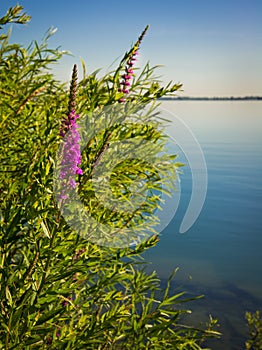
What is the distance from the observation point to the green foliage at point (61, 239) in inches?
41.8

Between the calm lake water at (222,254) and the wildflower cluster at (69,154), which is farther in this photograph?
the calm lake water at (222,254)

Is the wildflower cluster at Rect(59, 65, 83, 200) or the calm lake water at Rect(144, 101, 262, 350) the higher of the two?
the wildflower cluster at Rect(59, 65, 83, 200)

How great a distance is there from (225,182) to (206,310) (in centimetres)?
1677

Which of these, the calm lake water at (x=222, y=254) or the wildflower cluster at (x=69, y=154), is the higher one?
the wildflower cluster at (x=69, y=154)

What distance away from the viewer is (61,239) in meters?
1.09

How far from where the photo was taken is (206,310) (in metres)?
10.5

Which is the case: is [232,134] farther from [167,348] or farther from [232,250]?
[167,348]

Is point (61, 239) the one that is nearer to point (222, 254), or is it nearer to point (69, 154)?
point (69, 154)

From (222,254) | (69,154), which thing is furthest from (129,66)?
(222,254)

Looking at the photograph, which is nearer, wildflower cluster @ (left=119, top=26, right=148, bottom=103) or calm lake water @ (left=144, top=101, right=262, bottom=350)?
wildflower cluster @ (left=119, top=26, right=148, bottom=103)

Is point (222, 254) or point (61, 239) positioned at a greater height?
point (61, 239)

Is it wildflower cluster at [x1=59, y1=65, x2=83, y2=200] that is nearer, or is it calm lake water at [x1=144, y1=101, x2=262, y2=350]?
wildflower cluster at [x1=59, y1=65, x2=83, y2=200]

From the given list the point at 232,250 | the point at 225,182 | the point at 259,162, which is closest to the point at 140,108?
the point at 232,250

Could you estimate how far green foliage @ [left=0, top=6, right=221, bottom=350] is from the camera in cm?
106
